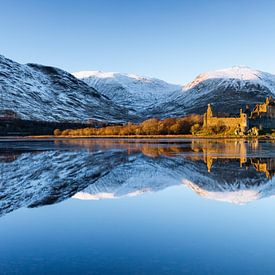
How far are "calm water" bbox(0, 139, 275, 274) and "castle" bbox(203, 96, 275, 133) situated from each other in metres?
76.9

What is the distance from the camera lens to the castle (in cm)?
9375

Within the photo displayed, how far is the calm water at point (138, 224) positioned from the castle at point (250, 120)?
7687 centimetres

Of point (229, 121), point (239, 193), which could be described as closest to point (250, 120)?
point (229, 121)

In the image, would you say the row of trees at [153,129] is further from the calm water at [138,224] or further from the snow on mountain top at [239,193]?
the snow on mountain top at [239,193]

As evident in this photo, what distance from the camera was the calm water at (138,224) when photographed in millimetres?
7277

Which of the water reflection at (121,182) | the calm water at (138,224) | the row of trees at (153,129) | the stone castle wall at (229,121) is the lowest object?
the calm water at (138,224)

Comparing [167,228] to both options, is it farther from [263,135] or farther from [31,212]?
[263,135]

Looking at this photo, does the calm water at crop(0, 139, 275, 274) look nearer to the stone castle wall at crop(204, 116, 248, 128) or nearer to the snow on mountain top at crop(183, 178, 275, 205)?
the snow on mountain top at crop(183, 178, 275, 205)

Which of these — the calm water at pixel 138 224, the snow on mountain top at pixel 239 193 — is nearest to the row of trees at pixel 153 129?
the calm water at pixel 138 224

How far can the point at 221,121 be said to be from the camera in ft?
327

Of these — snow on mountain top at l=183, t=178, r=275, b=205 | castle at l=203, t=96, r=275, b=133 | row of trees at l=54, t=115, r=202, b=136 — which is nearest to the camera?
snow on mountain top at l=183, t=178, r=275, b=205

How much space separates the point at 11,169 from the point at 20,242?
14.3m

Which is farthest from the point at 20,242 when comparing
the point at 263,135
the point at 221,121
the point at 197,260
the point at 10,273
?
the point at 221,121

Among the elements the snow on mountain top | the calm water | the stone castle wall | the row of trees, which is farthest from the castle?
the calm water
